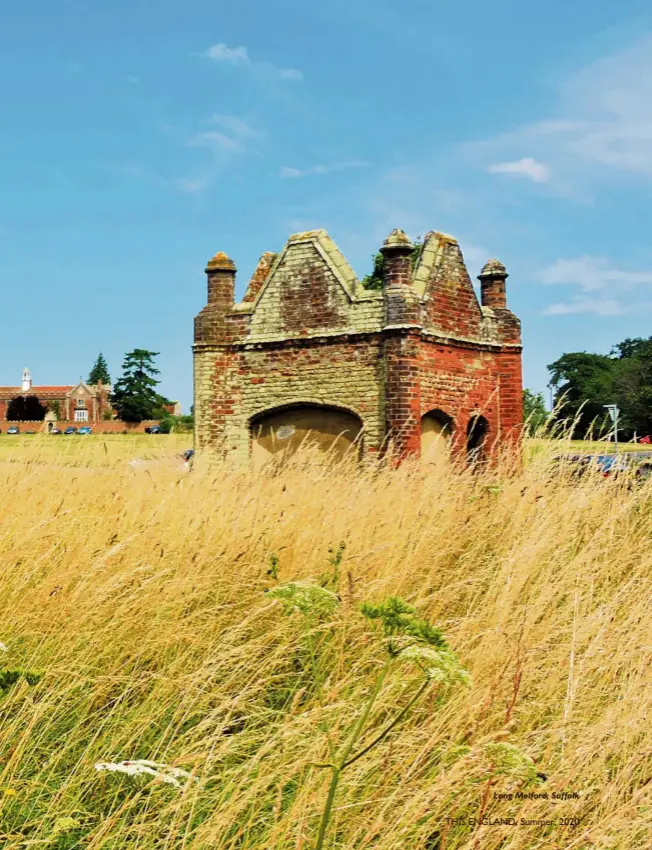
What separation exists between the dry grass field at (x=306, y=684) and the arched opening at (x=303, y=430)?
8127 mm

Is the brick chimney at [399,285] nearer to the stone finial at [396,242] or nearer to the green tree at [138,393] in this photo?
the stone finial at [396,242]

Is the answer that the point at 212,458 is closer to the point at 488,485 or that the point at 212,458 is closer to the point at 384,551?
the point at 488,485

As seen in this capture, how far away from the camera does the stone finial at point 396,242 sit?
13547 millimetres

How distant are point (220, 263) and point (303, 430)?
3.77 meters

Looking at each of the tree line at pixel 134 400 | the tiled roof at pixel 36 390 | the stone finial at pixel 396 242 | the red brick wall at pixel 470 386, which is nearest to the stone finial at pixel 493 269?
the red brick wall at pixel 470 386

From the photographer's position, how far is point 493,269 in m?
15.6

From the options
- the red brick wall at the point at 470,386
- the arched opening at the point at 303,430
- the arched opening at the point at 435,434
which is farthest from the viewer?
the arched opening at the point at 303,430

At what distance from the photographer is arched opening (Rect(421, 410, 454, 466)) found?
537 inches

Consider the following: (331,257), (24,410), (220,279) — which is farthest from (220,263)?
(24,410)

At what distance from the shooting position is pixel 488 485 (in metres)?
6.78

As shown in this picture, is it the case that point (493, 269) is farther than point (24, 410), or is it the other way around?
point (24, 410)

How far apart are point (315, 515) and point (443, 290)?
9.71m

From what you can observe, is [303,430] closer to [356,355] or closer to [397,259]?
[356,355]

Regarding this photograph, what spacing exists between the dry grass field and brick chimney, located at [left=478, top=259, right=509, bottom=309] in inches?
402
